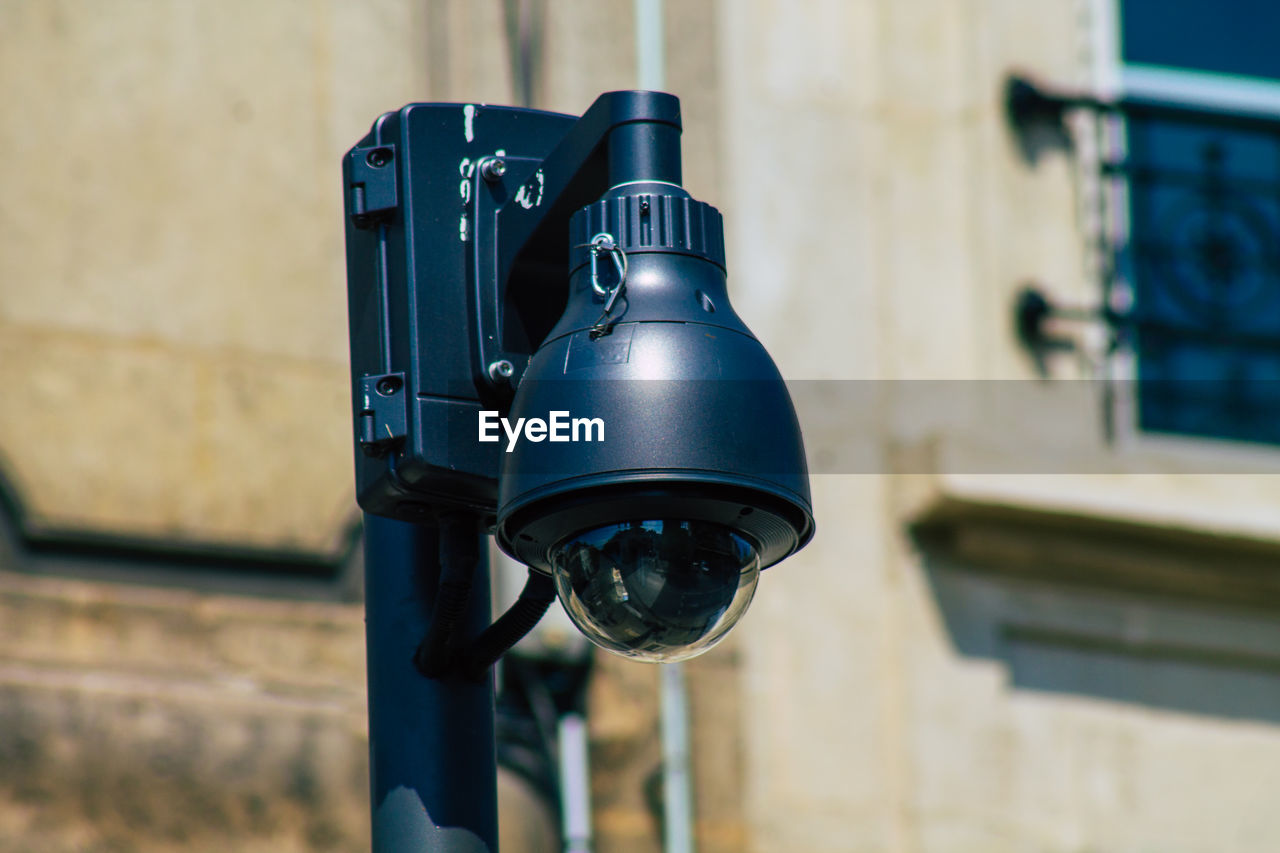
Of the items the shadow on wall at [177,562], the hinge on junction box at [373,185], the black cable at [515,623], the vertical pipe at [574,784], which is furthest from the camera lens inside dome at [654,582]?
the vertical pipe at [574,784]

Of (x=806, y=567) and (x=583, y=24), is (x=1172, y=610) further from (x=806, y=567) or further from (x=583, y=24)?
(x=583, y=24)

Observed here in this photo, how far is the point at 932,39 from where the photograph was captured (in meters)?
6.03

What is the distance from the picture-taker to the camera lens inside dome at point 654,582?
1.92 m

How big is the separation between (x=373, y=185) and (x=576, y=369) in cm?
46

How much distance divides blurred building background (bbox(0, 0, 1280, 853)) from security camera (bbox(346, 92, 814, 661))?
2179 mm

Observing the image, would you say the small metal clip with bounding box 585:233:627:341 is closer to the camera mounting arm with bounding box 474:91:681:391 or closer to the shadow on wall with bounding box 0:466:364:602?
the camera mounting arm with bounding box 474:91:681:391

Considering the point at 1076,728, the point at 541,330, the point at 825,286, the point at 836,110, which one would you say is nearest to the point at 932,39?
the point at 836,110

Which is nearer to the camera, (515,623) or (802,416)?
(515,623)

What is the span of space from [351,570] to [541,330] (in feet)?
8.11

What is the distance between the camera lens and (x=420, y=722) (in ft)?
7.12

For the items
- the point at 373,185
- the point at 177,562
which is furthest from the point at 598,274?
the point at 177,562

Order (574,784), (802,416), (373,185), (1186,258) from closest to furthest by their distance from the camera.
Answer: (373,185), (574,784), (802,416), (1186,258)

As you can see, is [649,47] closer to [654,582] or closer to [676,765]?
[676,765]

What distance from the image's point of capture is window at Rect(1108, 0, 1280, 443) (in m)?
6.05
